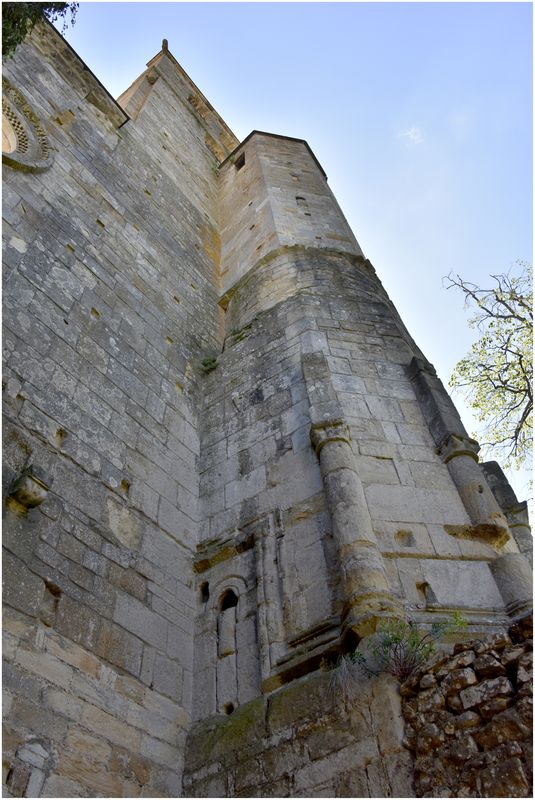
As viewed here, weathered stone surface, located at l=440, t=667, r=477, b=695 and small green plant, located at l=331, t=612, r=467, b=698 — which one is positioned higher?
small green plant, located at l=331, t=612, r=467, b=698

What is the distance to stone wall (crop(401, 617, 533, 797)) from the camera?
10.4 feet

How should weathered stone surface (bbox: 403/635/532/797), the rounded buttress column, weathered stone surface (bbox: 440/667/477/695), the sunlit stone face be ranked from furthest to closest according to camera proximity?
the sunlit stone face, the rounded buttress column, weathered stone surface (bbox: 440/667/477/695), weathered stone surface (bbox: 403/635/532/797)

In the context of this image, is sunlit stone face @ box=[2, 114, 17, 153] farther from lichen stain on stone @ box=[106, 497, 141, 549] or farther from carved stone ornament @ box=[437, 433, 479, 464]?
carved stone ornament @ box=[437, 433, 479, 464]

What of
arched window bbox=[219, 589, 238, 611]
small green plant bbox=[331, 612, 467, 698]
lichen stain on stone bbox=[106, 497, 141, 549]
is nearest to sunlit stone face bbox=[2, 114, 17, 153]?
lichen stain on stone bbox=[106, 497, 141, 549]

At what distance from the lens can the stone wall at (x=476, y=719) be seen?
317 centimetres

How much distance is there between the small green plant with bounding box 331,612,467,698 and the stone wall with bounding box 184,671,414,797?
0.08 m

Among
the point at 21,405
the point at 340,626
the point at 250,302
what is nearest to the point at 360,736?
the point at 340,626

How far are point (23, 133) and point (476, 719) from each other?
8.14 m

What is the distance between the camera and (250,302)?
9.62 meters

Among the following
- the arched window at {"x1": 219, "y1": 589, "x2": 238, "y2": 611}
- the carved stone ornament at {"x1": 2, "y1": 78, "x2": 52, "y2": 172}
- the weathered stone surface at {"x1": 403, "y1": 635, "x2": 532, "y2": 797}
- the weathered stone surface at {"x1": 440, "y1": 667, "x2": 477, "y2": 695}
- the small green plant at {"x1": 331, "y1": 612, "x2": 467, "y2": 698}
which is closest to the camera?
the weathered stone surface at {"x1": 403, "y1": 635, "x2": 532, "y2": 797}

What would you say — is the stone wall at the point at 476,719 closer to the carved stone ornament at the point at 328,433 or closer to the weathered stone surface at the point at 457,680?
the weathered stone surface at the point at 457,680

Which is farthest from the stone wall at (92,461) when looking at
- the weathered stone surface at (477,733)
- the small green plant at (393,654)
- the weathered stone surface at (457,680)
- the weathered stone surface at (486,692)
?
the weathered stone surface at (486,692)

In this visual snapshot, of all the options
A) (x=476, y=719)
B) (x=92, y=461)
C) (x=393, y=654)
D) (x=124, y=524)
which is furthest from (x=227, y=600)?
(x=476, y=719)

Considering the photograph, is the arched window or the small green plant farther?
the arched window
